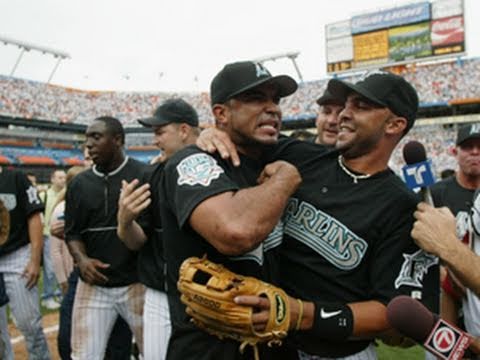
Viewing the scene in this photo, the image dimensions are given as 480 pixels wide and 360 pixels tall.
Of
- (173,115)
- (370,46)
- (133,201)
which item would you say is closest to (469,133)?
(173,115)

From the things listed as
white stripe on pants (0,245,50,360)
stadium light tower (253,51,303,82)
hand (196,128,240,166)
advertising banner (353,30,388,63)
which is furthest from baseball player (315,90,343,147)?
stadium light tower (253,51,303,82)

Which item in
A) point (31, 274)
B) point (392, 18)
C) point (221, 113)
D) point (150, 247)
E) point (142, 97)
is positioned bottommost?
point (31, 274)

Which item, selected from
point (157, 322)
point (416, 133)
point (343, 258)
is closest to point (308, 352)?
point (343, 258)

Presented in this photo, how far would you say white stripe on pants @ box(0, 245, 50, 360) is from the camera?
4605 mm

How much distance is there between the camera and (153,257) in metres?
3.70

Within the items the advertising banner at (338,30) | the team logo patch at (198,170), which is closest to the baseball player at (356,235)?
the team logo patch at (198,170)

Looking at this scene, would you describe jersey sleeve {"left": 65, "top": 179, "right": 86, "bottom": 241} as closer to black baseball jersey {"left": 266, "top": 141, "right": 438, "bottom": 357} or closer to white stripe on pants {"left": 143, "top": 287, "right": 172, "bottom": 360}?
white stripe on pants {"left": 143, "top": 287, "right": 172, "bottom": 360}

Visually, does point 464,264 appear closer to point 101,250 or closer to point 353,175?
point 353,175

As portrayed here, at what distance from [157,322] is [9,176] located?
2.48 m

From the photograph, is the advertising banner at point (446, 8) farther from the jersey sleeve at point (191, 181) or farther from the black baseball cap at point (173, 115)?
the jersey sleeve at point (191, 181)

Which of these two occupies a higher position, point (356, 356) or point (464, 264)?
point (464, 264)

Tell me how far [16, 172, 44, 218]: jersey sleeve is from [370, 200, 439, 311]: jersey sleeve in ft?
12.6

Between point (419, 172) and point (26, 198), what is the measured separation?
4.11 metres

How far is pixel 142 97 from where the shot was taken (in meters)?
51.6
